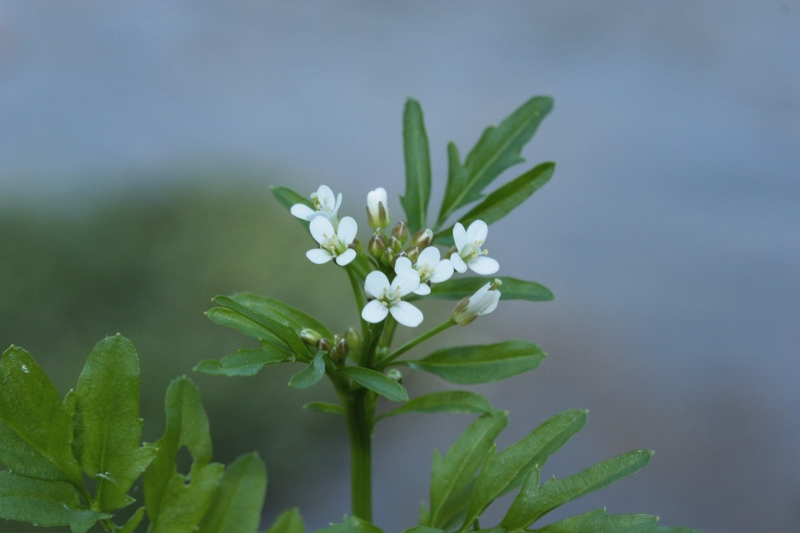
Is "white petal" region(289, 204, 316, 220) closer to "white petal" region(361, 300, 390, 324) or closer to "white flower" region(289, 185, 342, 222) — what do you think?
"white flower" region(289, 185, 342, 222)

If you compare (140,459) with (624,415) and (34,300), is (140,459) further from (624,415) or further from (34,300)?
(624,415)

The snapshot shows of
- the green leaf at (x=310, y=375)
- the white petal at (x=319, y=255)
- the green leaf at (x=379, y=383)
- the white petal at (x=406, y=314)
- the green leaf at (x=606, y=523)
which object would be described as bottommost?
the green leaf at (x=606, y=523)

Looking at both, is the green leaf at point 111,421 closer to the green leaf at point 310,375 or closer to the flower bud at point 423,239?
the green leaf at point 310,375

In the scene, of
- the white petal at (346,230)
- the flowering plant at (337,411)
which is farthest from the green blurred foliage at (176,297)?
the white petal at (346,230)

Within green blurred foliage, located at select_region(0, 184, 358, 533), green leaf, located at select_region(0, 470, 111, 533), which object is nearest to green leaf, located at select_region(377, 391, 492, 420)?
green leaf, located at select_region(0, 470, 111, 533)

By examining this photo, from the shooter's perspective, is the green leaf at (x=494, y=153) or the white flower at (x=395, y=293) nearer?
the white flower at (x=395, y=293)

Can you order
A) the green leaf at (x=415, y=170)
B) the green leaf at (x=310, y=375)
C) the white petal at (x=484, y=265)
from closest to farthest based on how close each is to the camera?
the green leaf at (x=310, y=375) < the white petal at (x=484, y=265) < the green leaf at (x=415, y=170)
